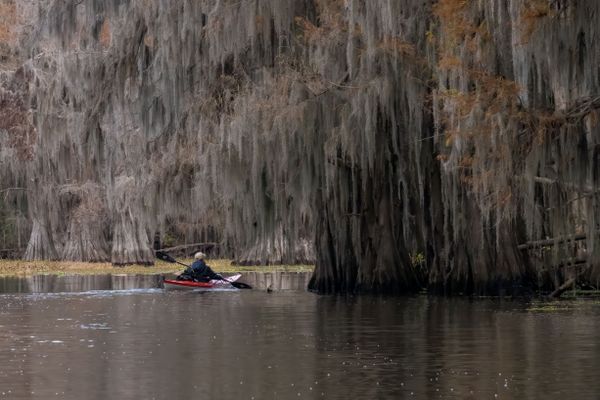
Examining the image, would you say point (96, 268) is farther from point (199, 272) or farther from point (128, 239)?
point (199, 272)

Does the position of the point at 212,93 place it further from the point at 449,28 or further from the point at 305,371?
the point at 305,371

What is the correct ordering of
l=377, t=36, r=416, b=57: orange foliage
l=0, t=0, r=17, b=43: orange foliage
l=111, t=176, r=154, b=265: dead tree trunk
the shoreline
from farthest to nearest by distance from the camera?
l=111, t=176, r=154, b=265: dead tree trunk → l=0, t=0, r=17, b=43: orange foliage → the shoreline → l=377, t=36, r=416, b=57: orange foliage

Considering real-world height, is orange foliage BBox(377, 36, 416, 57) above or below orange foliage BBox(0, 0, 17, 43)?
below

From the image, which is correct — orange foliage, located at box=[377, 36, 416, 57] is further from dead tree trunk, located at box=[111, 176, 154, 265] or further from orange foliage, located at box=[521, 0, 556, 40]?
dead tree trunk, located at box=[111, 176, 154, 265]

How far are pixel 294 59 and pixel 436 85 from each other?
2.73m

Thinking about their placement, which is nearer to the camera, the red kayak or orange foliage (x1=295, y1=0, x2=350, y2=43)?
orange foliage (x1=295, y1=0, x2=350, y2=43)

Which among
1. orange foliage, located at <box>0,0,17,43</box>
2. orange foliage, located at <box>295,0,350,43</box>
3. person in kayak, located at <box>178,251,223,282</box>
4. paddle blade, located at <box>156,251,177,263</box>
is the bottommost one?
person in kayak, located at <box>178,251,223,282</box>

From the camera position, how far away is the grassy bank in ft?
151

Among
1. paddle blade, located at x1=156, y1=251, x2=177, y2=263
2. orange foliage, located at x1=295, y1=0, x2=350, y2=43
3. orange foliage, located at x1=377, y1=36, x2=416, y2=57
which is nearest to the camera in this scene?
orange foliage, located at x1=377, y1=36, x2=416, y2=57

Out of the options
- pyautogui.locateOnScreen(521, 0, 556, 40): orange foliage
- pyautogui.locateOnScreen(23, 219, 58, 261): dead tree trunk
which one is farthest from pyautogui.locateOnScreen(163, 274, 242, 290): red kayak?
pyautogui.locateOnScreen(23, 219, 58, 261): dead tree trunk

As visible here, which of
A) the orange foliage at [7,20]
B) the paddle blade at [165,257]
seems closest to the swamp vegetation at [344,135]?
the paddle blade at [165,257]

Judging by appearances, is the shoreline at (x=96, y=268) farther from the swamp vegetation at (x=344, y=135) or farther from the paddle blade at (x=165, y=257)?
the swamp vegetation at (x=344, y=135)

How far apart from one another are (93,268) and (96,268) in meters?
0.17

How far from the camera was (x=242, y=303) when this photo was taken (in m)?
26.8
